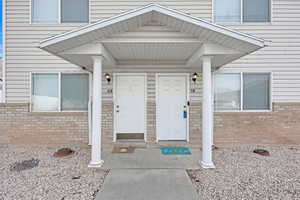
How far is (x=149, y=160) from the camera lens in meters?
4.08

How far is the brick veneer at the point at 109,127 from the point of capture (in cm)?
521

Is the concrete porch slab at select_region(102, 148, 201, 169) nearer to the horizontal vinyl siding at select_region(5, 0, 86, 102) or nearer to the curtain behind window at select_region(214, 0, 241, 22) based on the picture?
the horizontal vinyl siding at select_region(5, 0, 86, 102)

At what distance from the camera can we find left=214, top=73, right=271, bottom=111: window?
5.30m

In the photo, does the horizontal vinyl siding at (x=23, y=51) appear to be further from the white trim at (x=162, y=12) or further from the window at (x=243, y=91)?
the window at (x=243, y=91)

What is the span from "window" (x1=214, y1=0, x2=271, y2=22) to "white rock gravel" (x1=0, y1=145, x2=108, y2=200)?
585 centimetres

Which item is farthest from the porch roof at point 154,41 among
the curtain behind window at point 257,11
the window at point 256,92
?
the curtain behind window at point 257,11

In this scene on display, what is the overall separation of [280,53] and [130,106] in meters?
5.23

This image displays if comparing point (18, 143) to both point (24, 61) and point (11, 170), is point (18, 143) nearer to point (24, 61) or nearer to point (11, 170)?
point (11, 170)

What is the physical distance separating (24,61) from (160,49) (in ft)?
14.9

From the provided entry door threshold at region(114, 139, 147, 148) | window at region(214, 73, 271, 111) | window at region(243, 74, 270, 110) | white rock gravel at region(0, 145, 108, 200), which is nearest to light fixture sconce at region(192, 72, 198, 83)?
window at region(214, 73, 271, 111)

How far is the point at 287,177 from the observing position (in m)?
3.29

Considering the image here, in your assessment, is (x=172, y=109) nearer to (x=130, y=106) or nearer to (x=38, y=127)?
A: (x=130, y=106)

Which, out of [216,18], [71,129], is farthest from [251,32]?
[71,129]

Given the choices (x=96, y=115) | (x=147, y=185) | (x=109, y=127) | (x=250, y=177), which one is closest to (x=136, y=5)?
(x=96, y=115)
